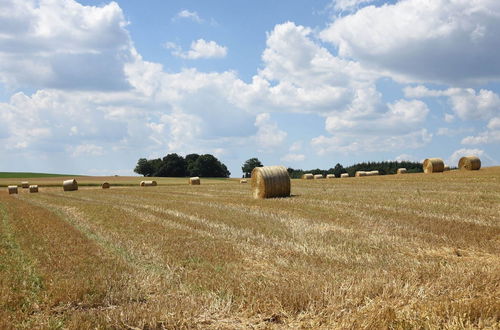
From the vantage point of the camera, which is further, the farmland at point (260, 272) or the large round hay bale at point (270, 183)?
the large round hay bale at point (270, 183)

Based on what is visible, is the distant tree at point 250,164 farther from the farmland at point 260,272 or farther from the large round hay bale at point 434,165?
the farmland at point 260,272

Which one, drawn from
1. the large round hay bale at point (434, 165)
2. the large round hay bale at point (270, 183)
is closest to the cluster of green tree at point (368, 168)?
the large round hay bale at point (434, 165)

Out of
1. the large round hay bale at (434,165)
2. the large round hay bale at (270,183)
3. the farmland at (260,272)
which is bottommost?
the farmland at (260,272)

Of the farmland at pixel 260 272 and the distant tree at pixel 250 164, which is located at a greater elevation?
the distant tree at pixel 250 164

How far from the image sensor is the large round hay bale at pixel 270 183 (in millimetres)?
22594

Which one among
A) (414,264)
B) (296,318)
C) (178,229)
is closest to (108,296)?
(296,318)

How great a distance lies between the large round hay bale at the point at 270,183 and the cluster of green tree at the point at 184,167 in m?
76.8

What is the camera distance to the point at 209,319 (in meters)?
5.31

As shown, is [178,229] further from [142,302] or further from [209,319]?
[209,319]

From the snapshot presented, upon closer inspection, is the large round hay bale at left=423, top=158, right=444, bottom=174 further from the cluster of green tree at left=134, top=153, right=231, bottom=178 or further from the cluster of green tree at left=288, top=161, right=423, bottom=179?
the cluster of green tree at left=134, top=153, right=231, bottom=178

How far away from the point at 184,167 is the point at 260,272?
97.9 metres

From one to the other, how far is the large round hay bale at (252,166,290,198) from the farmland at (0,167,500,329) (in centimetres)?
826

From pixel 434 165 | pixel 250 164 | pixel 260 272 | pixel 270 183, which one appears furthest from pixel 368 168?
pixel 260 272

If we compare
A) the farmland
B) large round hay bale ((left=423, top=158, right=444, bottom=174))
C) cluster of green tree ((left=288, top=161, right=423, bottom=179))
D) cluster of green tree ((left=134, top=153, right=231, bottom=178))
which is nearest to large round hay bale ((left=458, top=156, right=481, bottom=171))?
large round hay bale ((left=423, top=158, right=444, bottom=174))
